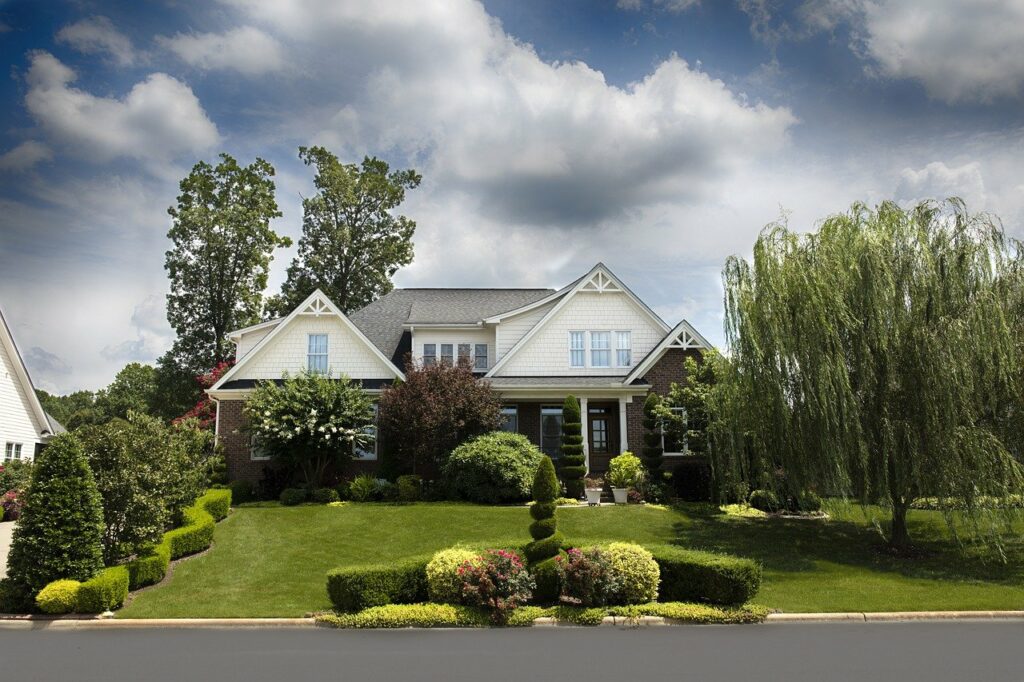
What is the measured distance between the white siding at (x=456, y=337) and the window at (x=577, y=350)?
310 cm

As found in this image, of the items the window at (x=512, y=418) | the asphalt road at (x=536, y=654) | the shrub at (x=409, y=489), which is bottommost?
the asphalt road at (x=536, y=654)

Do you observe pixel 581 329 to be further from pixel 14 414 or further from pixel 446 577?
pixel 14 414

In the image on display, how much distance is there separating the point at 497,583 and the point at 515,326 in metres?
18.0

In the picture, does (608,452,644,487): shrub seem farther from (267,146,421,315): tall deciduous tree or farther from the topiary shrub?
(267,146,421,315): tall deciduous tree

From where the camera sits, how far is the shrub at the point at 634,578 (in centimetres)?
1239

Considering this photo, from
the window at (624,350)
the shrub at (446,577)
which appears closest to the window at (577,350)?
the window at (624,350)

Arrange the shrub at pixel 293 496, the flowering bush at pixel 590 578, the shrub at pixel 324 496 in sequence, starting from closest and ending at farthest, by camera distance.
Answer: the flowering bush at pixel 590 578
the shrub at pixel 293 496
the shrub at pixel 324 496

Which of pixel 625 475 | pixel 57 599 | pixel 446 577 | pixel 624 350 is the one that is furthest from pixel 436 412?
pixel 57 599

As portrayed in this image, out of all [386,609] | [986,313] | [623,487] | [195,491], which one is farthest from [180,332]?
[986,313]

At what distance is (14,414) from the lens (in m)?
29.8

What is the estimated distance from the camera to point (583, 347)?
28.8m

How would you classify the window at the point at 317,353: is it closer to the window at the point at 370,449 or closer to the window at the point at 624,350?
the window at the point at 370,449

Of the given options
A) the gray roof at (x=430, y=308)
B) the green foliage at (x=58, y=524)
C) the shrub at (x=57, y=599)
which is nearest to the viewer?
the shrub at (x=57, y=599)

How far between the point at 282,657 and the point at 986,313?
15435 mm
